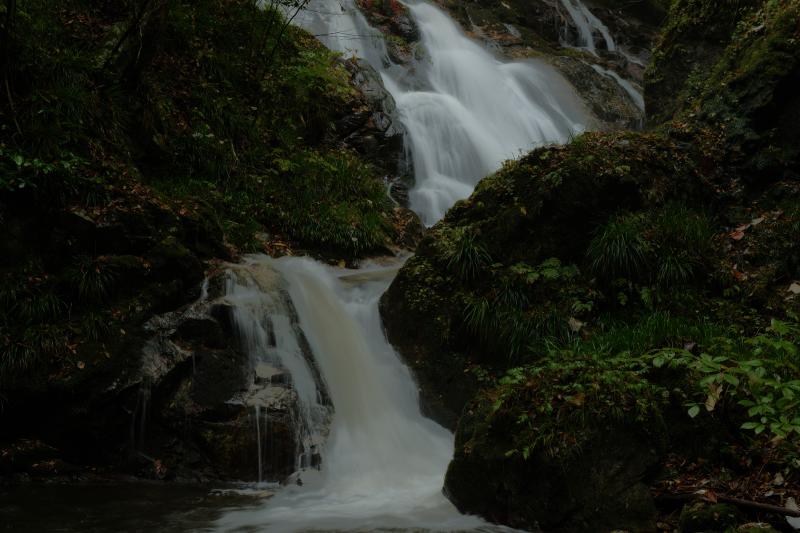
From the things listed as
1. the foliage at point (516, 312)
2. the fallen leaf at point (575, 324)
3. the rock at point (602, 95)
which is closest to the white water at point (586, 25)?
the rock at point (602, 95)

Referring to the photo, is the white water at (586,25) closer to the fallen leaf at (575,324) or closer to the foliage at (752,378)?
the fallen leaf at (575,324)

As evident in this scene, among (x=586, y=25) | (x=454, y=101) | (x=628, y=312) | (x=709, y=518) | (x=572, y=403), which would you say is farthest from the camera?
(x=586, y=25)

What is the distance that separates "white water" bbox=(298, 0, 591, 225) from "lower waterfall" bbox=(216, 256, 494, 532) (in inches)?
183

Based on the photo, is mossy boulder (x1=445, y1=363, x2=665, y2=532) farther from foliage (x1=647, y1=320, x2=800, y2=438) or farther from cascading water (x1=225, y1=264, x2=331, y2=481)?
cascading water (x1=225, y1=264, x2=331, y2=481)

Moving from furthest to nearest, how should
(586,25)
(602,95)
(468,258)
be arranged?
(586,25) < (602,95) < (468,258)

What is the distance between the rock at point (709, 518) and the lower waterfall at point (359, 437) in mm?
1426

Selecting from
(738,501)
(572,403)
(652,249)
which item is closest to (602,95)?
(652,249)

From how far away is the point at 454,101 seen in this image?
15211mm

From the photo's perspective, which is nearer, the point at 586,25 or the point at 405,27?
the point at 405,27

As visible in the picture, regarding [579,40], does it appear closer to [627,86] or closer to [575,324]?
[627,86]

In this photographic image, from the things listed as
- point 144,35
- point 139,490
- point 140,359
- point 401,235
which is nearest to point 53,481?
point 139,490

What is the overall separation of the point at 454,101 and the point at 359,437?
11.3m

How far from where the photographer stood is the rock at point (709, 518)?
3020 millimetres

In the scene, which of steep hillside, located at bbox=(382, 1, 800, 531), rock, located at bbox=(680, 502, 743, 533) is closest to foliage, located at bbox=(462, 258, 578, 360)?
steep hillside, located at bbox=(382, 1, 800, 531)
